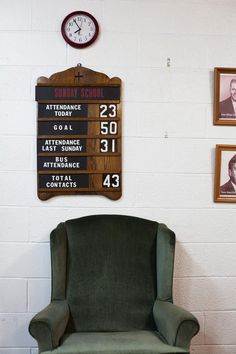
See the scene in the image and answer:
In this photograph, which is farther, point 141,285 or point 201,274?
point 201,274

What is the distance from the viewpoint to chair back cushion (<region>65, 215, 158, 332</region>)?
2.33 metres

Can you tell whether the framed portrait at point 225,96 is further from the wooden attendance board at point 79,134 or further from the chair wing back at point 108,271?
the chair wing back at point 108,271

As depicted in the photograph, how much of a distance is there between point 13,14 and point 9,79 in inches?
16.3

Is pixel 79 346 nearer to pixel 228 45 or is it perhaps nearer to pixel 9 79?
pixel 9 79

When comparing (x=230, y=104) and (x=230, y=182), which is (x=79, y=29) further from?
(x=230, y=182)

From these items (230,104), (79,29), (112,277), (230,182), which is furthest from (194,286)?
(79,29)

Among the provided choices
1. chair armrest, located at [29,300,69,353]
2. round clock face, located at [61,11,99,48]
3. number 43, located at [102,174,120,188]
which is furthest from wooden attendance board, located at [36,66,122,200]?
chair armrest, located at [29,300,69,353]

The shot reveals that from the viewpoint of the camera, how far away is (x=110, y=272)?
240 cm

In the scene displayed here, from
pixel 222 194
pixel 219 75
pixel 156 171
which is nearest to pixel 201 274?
pixel 222 194

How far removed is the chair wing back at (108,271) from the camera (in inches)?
91.6

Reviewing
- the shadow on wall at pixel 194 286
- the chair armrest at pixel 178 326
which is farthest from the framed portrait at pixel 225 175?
the chair armrest at pixel 178 326

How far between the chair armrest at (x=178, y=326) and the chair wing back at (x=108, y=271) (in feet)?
0.62

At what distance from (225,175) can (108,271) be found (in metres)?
0.98

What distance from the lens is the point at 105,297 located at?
7.75 feet
